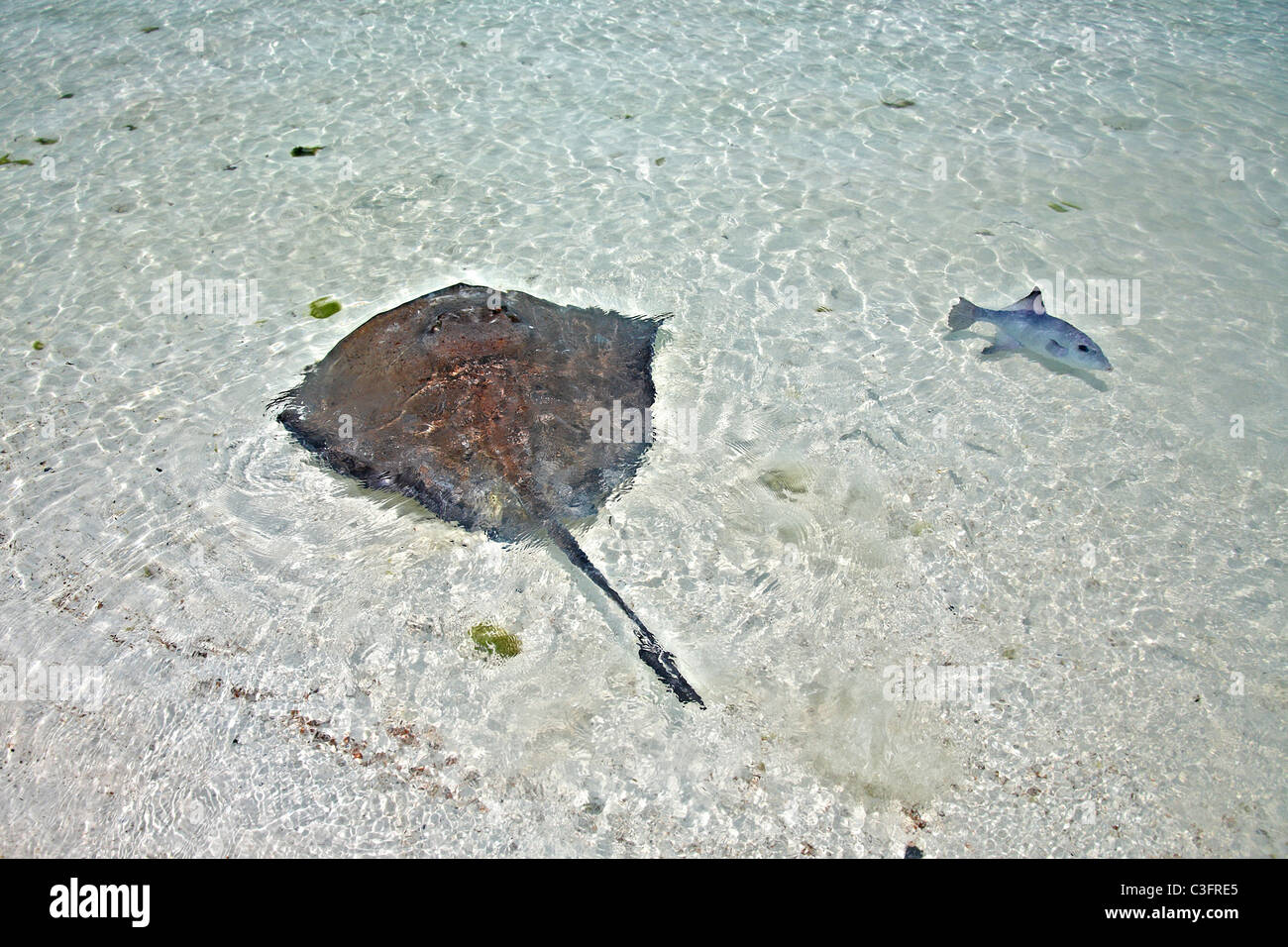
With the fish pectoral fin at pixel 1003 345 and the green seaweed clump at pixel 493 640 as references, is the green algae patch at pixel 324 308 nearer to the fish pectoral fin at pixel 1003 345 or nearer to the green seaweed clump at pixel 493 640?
the green seaweed clump at pixel 493 640

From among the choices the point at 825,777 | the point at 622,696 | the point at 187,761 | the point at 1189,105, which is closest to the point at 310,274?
the point at 187,761

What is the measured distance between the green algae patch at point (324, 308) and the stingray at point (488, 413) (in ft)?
2.91

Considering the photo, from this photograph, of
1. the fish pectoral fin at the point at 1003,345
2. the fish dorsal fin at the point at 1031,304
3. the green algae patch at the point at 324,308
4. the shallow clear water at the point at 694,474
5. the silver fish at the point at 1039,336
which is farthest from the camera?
the green algae patch at the point at 324,308

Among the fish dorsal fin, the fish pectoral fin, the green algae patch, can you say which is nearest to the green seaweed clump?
the green algae patch

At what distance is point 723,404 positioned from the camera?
5.16 meters

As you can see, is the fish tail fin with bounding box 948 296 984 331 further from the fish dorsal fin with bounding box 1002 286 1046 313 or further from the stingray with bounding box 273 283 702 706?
the stingray with bounding box 273 283 702 706

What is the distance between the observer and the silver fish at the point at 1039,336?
16.3ft

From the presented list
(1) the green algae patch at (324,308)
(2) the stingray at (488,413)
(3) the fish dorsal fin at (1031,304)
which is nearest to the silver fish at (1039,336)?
(3) the fish dorsal fin at (1031,304)

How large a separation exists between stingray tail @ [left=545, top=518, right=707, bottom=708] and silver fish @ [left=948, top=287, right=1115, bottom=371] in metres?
3.29

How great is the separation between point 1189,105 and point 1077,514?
597 centimetres

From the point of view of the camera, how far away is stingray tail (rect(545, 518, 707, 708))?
3.62m

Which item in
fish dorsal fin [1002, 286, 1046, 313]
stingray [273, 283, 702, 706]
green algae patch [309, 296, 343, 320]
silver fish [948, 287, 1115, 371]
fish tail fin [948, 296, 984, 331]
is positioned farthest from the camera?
green algae patch [309, 296, 343, 320]

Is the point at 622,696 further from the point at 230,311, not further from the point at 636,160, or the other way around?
the point at 636,160

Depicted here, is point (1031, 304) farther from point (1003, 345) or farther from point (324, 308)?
point (324, 308)
